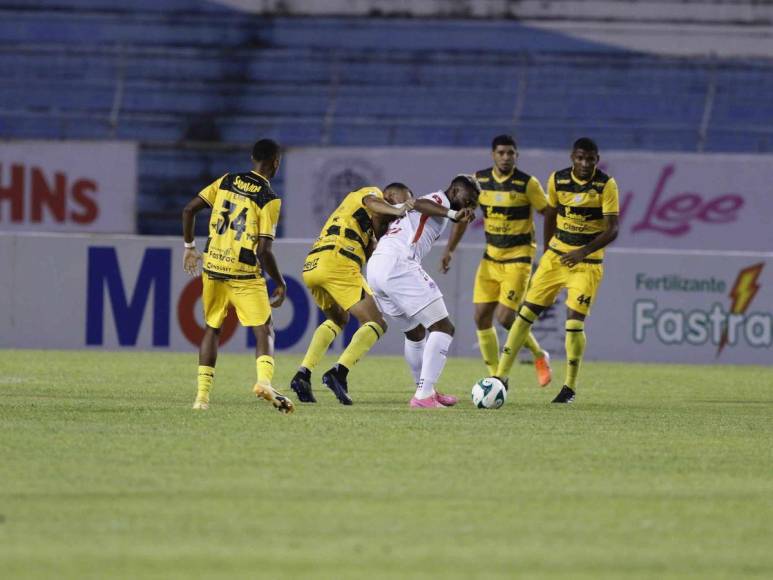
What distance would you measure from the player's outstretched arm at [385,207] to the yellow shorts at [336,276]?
61 cm

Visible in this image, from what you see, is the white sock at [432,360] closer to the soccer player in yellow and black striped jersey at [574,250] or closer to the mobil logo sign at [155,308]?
the soccer player in yellow and black striped jersey at [574,250]

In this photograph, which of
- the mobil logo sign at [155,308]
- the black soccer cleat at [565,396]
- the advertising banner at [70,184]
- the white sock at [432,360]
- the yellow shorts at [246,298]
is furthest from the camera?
the advertising banner at [70,184]

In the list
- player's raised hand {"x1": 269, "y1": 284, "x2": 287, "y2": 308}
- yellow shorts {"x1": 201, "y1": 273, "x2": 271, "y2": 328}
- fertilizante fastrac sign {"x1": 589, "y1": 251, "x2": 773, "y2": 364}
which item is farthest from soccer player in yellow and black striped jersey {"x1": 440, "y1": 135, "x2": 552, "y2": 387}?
fertilizante fastrac sign {"x1": 589, "y1": 251, "x2": 773, "y2": 364}

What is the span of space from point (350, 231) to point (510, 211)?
1.86 metres

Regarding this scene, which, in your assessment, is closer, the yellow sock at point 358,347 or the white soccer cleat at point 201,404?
the white soccer cleat at point 201,404

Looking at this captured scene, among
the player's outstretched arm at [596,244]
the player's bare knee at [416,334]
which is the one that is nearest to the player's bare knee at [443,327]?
the player's bare knee at [416,334]

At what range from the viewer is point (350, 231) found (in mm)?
11852

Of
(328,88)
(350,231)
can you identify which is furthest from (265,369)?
(328,88)

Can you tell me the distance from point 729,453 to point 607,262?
9.72 metres

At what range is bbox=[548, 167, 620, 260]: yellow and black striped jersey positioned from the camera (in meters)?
12.2

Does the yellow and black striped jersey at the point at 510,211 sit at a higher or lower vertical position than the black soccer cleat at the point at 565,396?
higher

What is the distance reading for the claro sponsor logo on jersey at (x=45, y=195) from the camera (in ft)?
79.0

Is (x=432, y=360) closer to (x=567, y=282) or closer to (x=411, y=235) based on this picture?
(x=411, y=235)

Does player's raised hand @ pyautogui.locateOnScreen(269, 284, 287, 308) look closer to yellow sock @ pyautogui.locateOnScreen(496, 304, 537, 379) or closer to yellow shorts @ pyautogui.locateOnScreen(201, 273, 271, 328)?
yellow shorts @ pyautogui.locateOnScreen(201, 273, 271, 328)
